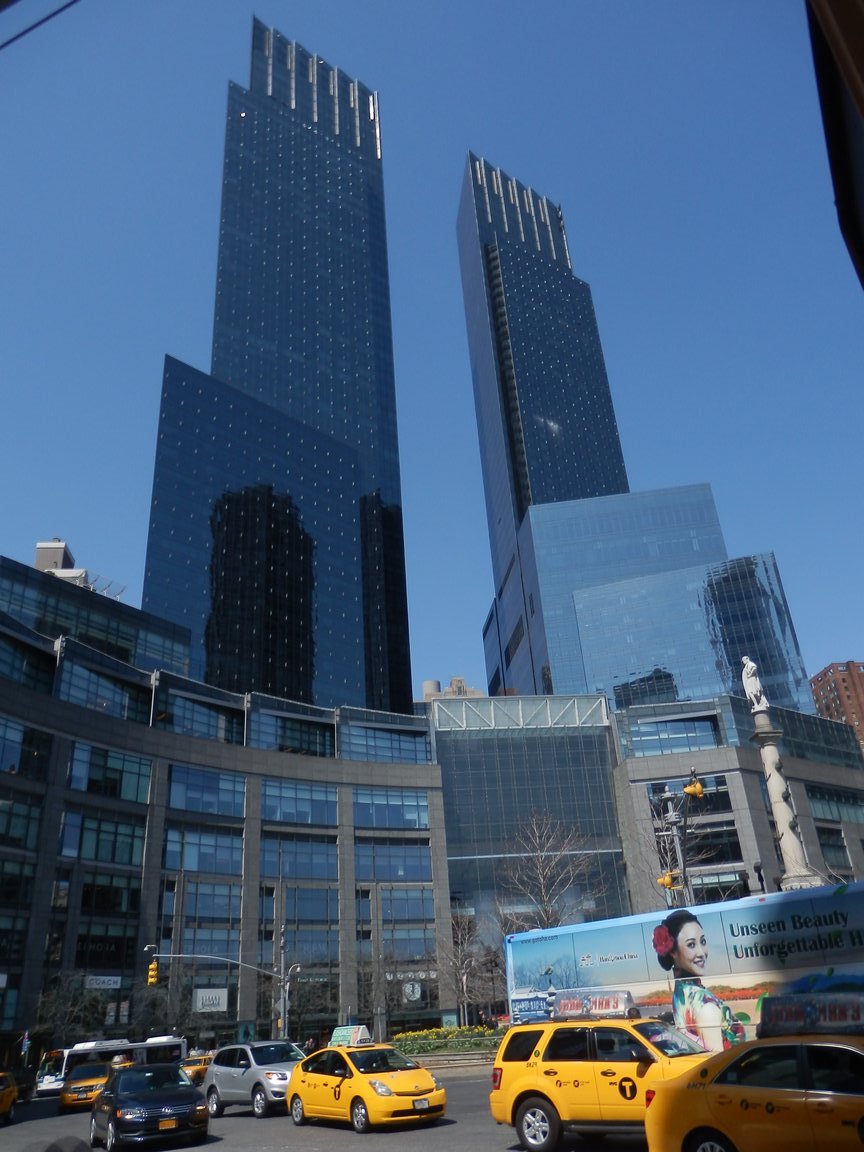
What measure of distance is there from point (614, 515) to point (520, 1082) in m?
154

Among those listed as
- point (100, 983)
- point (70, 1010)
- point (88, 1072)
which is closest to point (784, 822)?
point (88, 1072)

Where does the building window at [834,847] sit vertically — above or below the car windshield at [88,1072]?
above

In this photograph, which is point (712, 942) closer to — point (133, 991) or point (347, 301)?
point (133, 991)

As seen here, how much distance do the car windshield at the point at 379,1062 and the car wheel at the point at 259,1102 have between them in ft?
15.5

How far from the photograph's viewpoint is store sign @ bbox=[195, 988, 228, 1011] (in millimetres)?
63219

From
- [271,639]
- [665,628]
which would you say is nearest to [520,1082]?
[271,639]

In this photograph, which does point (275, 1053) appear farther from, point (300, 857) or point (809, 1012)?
point (300, 857)

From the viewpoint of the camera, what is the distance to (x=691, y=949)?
19891 mm

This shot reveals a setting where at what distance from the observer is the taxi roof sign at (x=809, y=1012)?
15.7m

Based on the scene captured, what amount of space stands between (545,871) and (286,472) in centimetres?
9131

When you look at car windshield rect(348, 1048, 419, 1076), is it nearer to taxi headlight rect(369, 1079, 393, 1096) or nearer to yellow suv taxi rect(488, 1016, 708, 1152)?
taxi headlight rect(369, 1079, 393, 1096)

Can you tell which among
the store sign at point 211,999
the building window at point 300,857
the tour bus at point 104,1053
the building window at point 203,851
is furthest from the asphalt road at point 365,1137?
the building window at point 300,857

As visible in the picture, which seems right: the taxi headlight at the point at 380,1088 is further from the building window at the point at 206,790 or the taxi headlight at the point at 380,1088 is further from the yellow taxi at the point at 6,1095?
the building window at the point at 206,790

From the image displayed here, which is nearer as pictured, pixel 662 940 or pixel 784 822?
pixel 662 940
